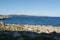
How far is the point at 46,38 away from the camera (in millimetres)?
5711

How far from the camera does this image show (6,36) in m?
5.82

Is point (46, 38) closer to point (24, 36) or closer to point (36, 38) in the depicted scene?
point (36, 38)

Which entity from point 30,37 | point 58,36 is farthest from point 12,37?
point 58,36

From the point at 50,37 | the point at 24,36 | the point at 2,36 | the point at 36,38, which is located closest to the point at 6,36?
the point at 2,36

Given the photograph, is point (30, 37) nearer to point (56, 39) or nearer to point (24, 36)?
point (24, 36)

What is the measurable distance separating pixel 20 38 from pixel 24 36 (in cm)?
23

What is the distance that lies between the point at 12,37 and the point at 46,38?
39.3 inches

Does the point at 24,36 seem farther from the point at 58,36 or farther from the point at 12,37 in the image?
the point at 58,36

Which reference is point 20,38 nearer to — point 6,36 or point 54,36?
point 6,36

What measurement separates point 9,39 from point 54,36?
4.43ft

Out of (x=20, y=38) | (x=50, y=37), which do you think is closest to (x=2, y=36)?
(x=20, y=38)

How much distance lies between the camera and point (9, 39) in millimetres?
5652

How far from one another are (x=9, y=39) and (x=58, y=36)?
150cm

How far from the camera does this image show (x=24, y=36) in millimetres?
5867
